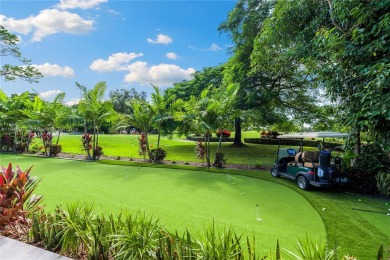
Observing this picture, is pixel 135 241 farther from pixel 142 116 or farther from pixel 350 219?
pixel 142 116

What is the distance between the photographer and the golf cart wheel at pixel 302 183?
21.4ft

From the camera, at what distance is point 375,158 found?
702 centimetres

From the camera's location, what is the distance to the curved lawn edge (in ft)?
11.3

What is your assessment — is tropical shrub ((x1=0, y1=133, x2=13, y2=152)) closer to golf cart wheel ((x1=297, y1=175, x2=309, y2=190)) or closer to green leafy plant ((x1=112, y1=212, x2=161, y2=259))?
green leafy plant ((x1=112, y1=212, x2=161, y2=259))

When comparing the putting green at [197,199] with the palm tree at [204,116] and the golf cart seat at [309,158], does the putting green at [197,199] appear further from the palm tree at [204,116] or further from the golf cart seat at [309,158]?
the palm tree at [204,116]

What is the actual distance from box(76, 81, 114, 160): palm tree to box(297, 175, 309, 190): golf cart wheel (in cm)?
971

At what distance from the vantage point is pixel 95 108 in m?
12.7

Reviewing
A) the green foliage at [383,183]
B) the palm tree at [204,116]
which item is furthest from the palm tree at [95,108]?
the green foliage at [383,183]

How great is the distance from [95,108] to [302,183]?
1038cm

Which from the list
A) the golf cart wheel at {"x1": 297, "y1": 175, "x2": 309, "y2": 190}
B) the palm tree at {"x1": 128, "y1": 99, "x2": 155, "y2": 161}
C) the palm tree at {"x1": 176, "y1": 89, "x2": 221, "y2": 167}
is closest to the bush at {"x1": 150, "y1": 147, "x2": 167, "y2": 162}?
the palm tree at {"x1": 128, "y1": 99, "x2": 155, "y2": 161}

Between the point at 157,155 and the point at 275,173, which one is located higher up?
the point at 157,155

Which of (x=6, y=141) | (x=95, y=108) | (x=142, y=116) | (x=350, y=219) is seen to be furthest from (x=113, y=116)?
(x=350, y=219)

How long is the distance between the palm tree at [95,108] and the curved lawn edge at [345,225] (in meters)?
9.85

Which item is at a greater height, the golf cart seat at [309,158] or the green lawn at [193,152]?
the golf cart seat at [309,158]
